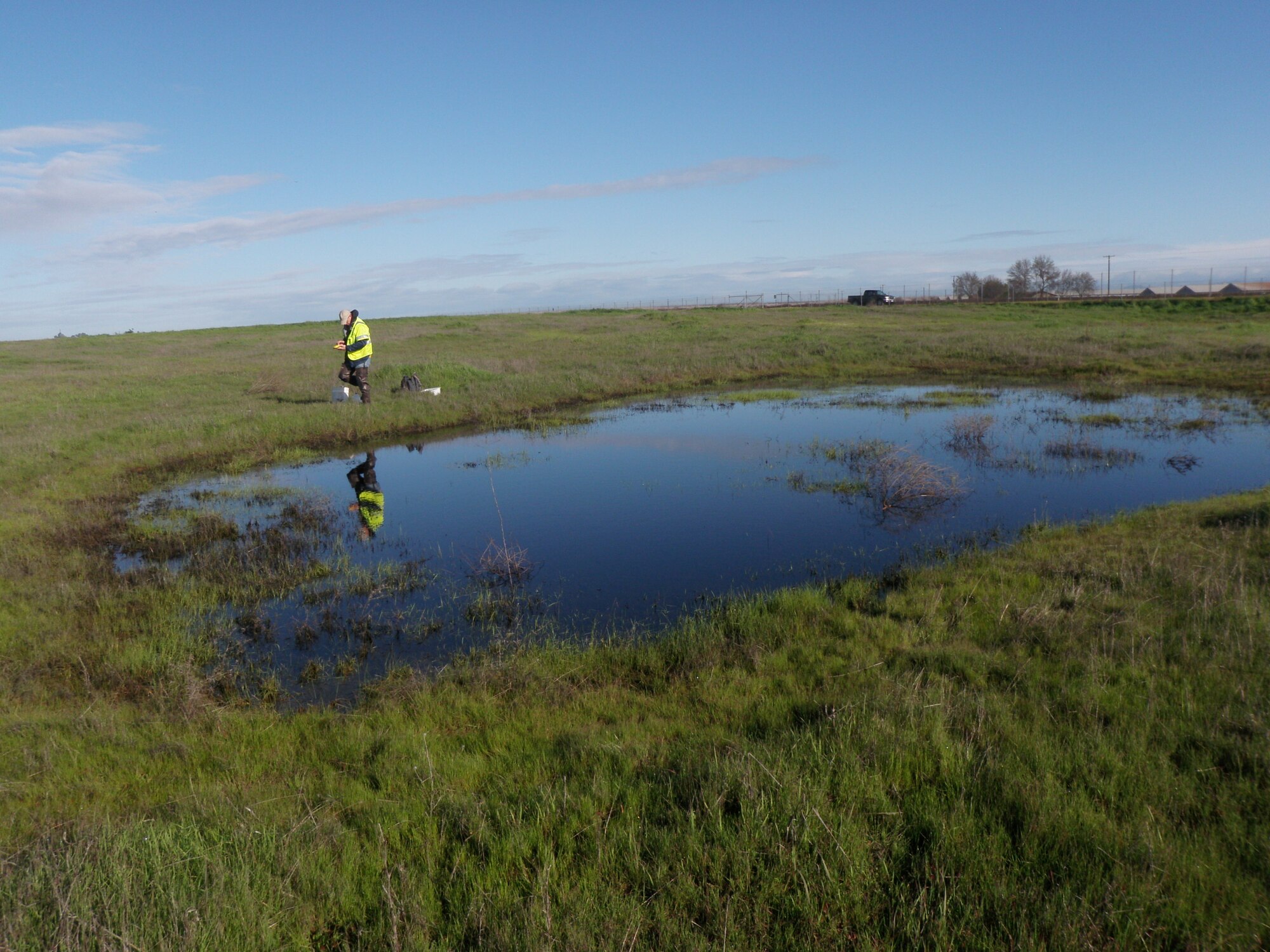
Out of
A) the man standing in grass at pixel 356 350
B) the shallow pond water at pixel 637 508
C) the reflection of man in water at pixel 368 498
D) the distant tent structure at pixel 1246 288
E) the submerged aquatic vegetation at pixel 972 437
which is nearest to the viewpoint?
the shallow pond water at pixel 637 508

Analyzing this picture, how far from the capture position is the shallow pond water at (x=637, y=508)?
26.3ft

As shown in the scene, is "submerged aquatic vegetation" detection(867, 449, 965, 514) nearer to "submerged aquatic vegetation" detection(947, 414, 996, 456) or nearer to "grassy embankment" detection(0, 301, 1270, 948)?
"grassy embankment" detection(0, 301, 1270, 948)

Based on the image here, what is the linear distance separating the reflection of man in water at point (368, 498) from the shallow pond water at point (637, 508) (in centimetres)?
6

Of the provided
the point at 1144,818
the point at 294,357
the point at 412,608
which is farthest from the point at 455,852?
the point at 294,357

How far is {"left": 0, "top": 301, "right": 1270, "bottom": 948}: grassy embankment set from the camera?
128 inches

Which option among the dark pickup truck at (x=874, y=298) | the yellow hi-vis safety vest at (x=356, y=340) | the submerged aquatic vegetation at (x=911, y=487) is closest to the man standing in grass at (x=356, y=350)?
the yellow hi-vis safety vest at (x=356, y=340)

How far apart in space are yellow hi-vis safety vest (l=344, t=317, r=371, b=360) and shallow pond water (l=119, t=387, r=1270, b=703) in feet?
9.97

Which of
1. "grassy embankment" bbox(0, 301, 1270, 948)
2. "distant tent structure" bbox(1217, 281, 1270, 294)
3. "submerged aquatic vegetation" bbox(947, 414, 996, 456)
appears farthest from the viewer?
"distant tent structure" bbox(1217, 281, 1270, 294)

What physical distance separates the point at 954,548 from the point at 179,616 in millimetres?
9018

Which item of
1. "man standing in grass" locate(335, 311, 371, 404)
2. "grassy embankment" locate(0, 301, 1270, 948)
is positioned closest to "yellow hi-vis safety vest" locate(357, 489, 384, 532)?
"grassy embankment" locate(0, 301, 1270, 948)

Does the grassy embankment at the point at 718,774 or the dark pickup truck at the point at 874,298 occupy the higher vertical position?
the dark pickup truck at the point at 874,298

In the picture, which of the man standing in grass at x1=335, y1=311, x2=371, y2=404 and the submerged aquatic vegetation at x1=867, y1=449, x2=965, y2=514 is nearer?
the submerged aquatic vegetation at x1=867, y1=449, x2=965, y2=514

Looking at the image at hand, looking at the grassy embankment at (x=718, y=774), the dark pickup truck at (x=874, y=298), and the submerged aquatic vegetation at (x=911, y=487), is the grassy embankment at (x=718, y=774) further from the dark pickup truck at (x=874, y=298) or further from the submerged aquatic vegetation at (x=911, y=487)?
the dark pickup truck at (x=874, y=298)

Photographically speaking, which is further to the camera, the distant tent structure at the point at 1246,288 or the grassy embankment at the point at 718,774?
the distant tent structure at the point at 1246,288
